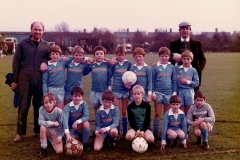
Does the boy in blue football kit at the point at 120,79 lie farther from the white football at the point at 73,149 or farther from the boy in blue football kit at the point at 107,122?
the white football at the point at 73,149

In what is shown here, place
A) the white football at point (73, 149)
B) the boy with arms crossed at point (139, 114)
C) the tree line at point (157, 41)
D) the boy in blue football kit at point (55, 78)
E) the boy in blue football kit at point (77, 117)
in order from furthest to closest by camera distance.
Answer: the tree line at point (157, 41)
the boy in blue football kit at point (55, 78)
the boy with arms crossed at point (139, 114)
the boy in blue football kit at point (77, 117)
the white football at point (73, 149)

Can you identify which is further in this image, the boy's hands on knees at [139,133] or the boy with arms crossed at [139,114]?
the boy with arms crossed at [139,114]

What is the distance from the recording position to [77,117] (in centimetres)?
590

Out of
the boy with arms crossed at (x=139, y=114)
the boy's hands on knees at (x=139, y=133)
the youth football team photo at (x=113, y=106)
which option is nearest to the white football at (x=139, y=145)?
the youth football team photo at (x=113, y=106)

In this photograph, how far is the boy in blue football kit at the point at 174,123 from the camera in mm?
5809

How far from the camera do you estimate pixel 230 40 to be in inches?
2356

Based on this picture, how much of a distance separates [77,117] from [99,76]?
A: 3.22 feet

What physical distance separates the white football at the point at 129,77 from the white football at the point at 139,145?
112 cm

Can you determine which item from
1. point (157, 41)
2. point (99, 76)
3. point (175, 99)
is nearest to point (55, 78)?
point (99, 76)

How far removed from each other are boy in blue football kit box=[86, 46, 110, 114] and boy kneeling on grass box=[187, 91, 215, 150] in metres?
1.76

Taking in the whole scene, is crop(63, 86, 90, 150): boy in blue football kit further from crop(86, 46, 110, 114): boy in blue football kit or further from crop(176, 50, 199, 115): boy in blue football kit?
crop(176, 50, 199, 115): boy in blue football kit

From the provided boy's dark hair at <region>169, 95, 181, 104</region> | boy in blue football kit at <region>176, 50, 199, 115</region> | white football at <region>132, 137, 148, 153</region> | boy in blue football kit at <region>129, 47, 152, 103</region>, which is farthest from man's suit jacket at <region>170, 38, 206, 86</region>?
white football at <region>132, 137, 148, 153</region>

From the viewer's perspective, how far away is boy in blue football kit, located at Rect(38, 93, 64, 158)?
550 centimetres

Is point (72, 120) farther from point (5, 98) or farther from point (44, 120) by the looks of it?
point (5, 98)
